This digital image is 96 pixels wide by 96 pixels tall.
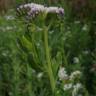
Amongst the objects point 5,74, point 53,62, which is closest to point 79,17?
point 5,74

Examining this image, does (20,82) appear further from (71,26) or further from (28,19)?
(71,26)

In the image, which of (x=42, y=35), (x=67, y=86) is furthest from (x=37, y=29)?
(x=67, y=86)

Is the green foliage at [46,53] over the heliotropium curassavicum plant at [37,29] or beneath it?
beneath

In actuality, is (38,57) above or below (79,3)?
above

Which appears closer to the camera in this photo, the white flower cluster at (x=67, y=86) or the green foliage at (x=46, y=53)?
the green foliage at (x=46, y=53)

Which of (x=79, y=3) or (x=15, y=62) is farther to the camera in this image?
(x=79, y=3)

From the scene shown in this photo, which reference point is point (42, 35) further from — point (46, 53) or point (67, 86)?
point (67, 86)

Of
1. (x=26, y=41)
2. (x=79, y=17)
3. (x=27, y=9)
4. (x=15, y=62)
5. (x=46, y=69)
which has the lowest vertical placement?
(x=79, y=17)

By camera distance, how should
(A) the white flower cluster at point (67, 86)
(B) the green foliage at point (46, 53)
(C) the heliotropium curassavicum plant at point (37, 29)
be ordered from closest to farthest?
(C) the heliotropium curassavicum plant at point (37, 29) → (B) the green foliage at point (46, 53) → (A) the white flower cluster at point (67, 86)

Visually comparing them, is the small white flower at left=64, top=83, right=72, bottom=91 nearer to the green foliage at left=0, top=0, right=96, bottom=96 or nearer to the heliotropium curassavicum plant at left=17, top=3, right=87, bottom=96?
the green foliage at left=0, top=0, right=96, bottom=96

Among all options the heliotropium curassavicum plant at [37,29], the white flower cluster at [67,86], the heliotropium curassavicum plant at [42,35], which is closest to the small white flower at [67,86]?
the white flower cluster at [67,86]

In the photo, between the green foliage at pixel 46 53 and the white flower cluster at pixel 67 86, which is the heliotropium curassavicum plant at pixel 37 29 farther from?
the white flower cluster at pixel 67 86
